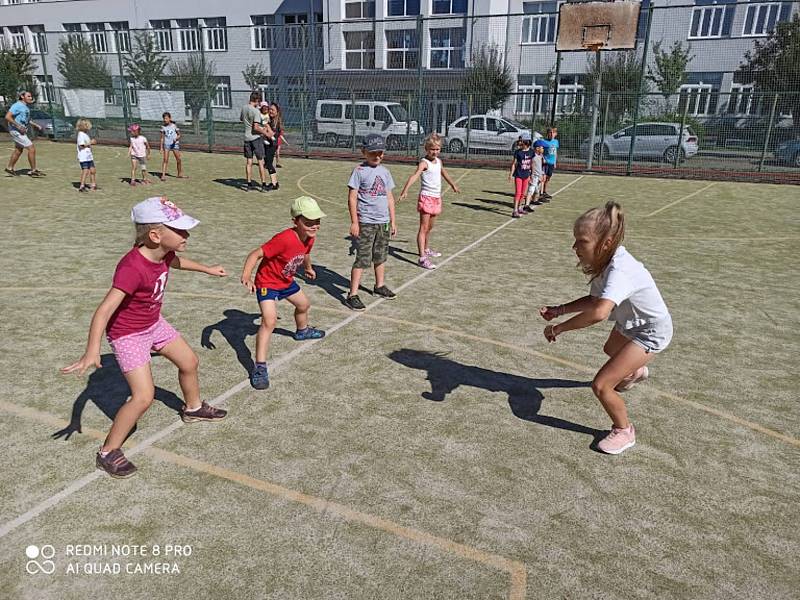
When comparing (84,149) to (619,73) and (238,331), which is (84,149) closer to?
(238,331)

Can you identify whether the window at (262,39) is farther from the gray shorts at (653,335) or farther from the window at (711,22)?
the gray shorts at (653,335)

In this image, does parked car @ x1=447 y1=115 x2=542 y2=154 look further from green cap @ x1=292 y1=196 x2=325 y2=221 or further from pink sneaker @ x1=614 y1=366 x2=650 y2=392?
pink sneaker @ x1=614 y1=366 x2=650 y2=392

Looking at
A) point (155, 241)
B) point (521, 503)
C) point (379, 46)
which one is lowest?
point (521, 503)

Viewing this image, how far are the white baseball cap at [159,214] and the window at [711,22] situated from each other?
138 feet

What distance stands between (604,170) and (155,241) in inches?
847

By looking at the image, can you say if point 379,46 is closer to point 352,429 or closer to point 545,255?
point 545,255

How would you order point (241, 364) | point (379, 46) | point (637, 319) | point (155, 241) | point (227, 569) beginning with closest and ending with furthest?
point (227, 569) < point (155, 241) < point (637, 319) < point (241, 364) < point (379, 46)

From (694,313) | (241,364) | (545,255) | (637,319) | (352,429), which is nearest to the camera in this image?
(637,319)

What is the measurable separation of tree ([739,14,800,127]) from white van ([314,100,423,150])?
16691 millimetres

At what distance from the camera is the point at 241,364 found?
18.2ft

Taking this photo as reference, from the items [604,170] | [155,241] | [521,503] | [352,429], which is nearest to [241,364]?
[352,429]

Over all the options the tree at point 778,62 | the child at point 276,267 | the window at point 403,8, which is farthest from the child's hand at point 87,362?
the window at point 403,8

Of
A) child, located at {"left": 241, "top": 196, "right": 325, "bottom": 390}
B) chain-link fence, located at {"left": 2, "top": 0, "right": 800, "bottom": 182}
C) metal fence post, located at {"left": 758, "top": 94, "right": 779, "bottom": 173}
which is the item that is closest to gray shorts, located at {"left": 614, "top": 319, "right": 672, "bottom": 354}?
child, located at {"left": 241, "top": 196, "right": 325, "bottom": 390}

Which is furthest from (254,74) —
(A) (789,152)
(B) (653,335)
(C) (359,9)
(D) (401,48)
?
(B) (653,335)
